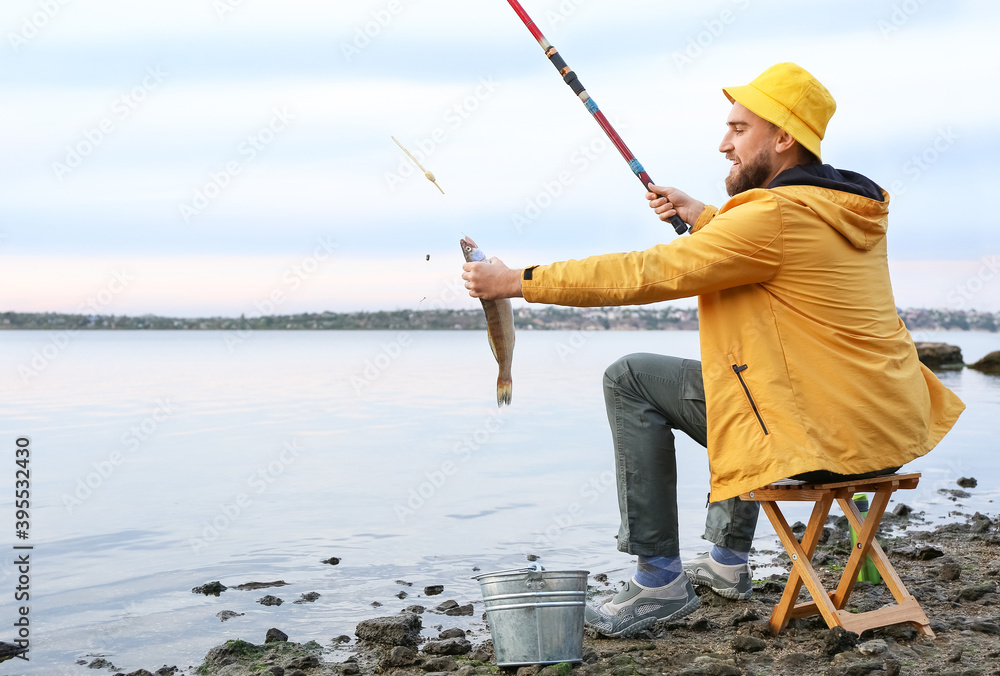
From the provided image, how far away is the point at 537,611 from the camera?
147 inches

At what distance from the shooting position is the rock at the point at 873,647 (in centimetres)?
378

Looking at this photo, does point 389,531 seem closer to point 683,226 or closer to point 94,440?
point 683,226

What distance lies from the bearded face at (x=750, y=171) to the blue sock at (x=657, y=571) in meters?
1.75

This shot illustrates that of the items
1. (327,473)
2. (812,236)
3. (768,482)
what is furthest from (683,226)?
(327,473)

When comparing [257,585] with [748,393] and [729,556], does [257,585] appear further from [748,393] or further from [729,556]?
[748,393]

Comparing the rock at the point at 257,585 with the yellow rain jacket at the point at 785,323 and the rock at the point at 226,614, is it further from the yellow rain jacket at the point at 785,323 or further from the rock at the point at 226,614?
the yellow rain jacket at the point at 785,323

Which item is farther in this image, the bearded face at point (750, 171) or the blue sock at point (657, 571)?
the blue sock at point (657, 571)

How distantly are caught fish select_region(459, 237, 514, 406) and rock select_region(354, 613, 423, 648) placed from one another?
1222 millimetres

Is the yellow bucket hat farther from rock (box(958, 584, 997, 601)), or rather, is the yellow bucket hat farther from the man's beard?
rock (box(958, 584, 997, 601))

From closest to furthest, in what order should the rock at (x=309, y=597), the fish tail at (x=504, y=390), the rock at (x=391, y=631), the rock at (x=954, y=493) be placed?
the rock at (x=391, y=631)
the fish tail at (x=504, y=390)
the rock at (x=309, y=597)
the rock at (x=954, y=493)

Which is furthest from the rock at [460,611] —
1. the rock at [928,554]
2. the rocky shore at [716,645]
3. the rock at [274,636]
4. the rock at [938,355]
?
the rock at [938,355]

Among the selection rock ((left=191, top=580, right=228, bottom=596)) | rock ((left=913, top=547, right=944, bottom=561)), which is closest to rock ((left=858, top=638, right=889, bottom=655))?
rock ((left=913, top=547, right=944, bottom=561))

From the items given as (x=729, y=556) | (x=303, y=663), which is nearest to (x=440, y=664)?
(x=303, y=663)

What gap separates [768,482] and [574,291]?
108cm
